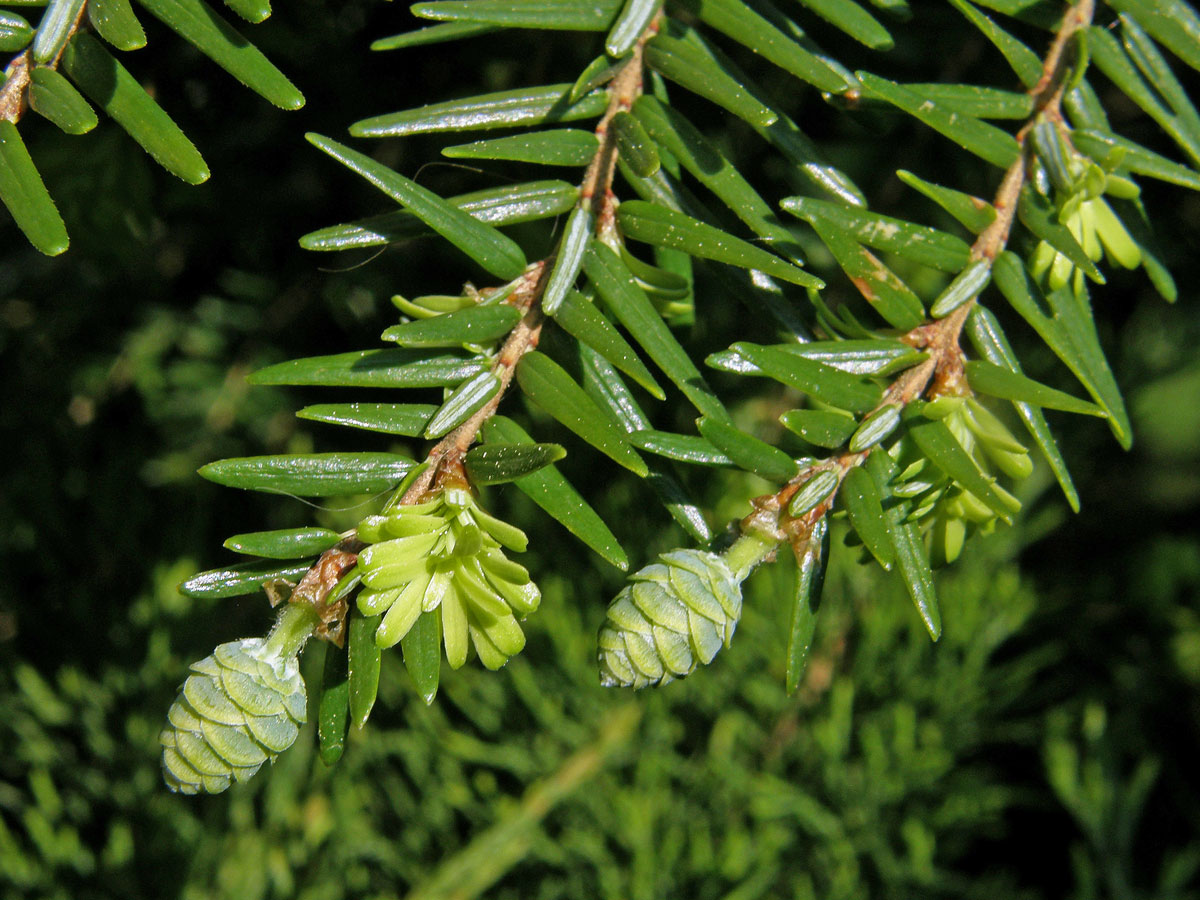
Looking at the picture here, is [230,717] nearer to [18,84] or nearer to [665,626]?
[665,626]

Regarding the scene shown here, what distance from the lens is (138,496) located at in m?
1.02

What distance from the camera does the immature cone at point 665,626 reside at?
0.43 m

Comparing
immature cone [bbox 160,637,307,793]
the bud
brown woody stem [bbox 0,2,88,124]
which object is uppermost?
brown woody stem [bbox 0,2,88,124]

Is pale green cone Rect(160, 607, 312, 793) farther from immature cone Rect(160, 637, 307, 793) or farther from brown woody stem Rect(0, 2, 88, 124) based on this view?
brown woody stem Rect(0, 2, 88, 124)

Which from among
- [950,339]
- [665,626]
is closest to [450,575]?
[665,626]

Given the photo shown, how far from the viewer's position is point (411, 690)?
98 cm

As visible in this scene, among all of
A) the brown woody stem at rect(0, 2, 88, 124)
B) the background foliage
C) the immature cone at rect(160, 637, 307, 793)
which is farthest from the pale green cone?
the background foliage

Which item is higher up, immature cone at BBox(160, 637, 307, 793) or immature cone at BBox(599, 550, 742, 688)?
immature cone at BBox(599, 550, 742, 688)

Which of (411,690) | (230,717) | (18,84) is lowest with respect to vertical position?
(411,690)

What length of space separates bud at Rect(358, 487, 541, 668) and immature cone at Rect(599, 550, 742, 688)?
41 mm

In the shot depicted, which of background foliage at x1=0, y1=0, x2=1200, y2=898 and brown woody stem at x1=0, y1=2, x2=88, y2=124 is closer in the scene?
brown woody stem at x1=0, y1=2, x2=88, y2=124

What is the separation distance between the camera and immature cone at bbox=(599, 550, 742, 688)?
0.43 metres

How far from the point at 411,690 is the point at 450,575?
58 cm

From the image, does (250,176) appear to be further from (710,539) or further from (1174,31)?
(1174,31)
